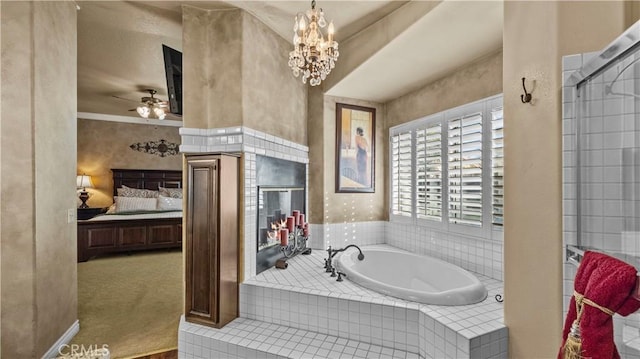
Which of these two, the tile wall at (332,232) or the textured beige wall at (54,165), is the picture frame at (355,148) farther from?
the textured beige wall at (54,165)

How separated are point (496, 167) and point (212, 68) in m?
2.48

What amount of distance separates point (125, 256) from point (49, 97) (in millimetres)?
3694

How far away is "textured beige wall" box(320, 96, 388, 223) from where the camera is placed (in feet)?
11.3

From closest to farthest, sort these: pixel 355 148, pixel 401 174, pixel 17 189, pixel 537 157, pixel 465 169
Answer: pixel 537 157 → pixel 17 189 → pixel 465 169 → pixel 401 174 → pixel 355 148

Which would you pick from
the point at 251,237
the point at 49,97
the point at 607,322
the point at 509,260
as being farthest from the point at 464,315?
the point at 49,97

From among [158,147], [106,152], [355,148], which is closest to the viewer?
[355,148]

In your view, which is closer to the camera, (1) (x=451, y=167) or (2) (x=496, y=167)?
(2) (x=496, y=167)

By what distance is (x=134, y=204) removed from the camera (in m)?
5.51

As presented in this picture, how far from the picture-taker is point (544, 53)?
135cm

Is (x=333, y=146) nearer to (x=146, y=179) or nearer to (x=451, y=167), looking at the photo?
(x=451, y=167)

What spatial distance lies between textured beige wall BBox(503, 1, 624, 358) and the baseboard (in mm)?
3006

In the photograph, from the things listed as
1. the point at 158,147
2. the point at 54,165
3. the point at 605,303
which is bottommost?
the point at 605,303

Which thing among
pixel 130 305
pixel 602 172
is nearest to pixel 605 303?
pixel 602 172

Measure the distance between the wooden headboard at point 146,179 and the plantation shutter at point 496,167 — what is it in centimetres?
628
